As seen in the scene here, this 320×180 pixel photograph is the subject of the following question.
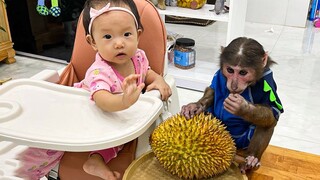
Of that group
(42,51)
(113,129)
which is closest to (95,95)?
(113,129)

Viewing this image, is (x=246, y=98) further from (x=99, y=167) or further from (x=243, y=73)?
(x=99, y=167)

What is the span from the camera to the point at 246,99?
991 millimetres

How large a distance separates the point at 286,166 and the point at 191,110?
0.33 m

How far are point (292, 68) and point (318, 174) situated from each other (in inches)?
73.6

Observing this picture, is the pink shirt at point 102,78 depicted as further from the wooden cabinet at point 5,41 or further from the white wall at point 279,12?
the white wall at point 279,12

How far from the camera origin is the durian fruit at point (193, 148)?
88cm

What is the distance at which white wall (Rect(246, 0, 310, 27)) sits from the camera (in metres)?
3.69

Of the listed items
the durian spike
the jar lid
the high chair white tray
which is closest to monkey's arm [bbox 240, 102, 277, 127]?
the durian spike

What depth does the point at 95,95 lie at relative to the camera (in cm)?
103

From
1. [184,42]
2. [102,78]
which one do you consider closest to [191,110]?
[102,78]

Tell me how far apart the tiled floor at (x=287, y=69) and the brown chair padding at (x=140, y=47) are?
38.3 inches

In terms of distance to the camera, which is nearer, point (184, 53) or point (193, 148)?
point (193, 148)

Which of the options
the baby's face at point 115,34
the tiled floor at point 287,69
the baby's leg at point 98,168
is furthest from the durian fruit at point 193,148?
the tiled floor at point 287,69

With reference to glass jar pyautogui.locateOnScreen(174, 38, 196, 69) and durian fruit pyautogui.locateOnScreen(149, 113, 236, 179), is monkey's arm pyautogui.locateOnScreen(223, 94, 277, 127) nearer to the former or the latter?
durian fruit pyautogui.locateOnScreen(149, 113, 236, 179)
